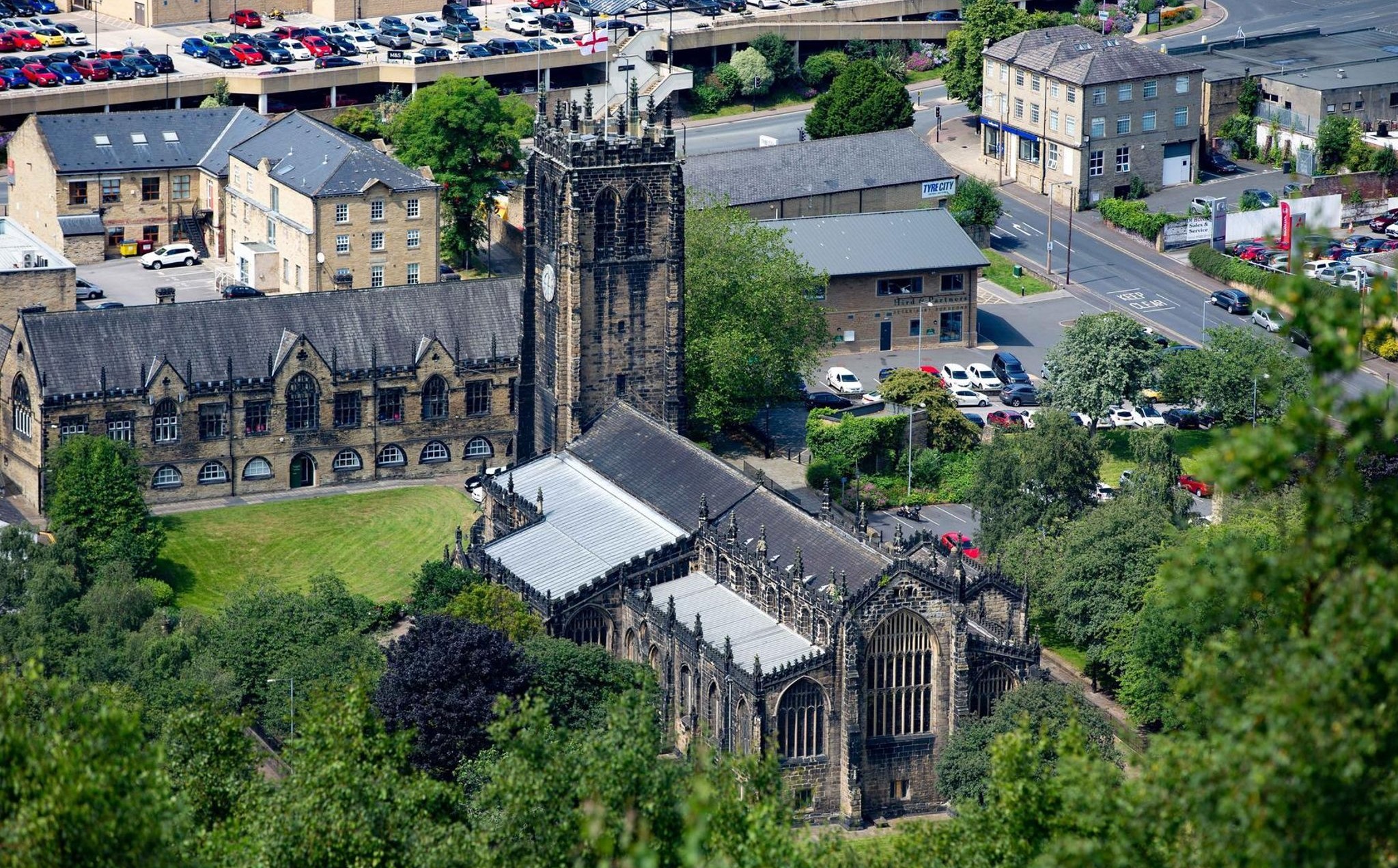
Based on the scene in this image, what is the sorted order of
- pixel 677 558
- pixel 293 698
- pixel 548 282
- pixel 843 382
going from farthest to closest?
pixel 843 382, pixel 548 282, pixel 677 558, pixel 293 698

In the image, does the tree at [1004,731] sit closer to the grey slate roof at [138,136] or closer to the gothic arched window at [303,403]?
the gothic arched window at [303,403]

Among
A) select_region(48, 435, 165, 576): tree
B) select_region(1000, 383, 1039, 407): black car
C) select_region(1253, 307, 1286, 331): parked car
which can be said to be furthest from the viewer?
select_region(1253, 307, 1286, 331): parked car

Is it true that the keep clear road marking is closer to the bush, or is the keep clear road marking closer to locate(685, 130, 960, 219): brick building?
the bush

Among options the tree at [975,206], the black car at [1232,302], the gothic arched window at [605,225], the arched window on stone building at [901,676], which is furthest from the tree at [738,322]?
the arched window on stone building at [901,676]

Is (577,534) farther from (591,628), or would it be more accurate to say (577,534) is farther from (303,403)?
(303,403)

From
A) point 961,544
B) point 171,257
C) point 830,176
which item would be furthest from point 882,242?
point 171,257

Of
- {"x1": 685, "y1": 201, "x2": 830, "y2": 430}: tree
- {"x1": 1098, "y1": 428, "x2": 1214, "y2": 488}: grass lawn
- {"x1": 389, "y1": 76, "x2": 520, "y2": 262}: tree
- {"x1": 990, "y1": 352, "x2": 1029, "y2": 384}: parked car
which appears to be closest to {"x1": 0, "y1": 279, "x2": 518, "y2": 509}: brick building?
{"x1": 685, "y1": 201, "x2": 830, "y2": 430}: tree
